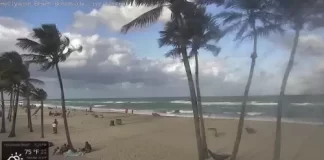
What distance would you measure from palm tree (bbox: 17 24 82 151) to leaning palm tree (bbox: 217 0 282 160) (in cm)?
167

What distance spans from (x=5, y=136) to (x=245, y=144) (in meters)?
2.80

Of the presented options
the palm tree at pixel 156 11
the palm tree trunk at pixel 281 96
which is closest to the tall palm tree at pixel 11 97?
the palm tree at pixel 156 11

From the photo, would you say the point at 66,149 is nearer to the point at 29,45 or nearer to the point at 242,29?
the point at 29,45

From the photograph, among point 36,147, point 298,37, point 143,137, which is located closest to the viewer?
point 298,37

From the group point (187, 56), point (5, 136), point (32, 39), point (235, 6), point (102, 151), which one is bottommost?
point (102, 151)

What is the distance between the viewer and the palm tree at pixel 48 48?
10.7ft

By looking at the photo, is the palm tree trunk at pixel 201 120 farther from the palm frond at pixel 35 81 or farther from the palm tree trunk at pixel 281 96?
the palm frond at pixel 35 81

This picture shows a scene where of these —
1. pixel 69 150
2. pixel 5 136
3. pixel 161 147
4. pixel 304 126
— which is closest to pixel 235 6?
pixel 304 126

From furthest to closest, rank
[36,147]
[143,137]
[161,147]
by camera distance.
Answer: [143,137]
[161,147]
[36,147]

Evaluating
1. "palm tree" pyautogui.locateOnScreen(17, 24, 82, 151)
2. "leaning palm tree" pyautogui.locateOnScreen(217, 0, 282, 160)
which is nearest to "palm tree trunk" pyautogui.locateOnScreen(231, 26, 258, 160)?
"leaning palm tree" pyautogui.locateOnScreen(217, 0, 282, 160)

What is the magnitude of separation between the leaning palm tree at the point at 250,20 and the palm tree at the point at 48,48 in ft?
5.48

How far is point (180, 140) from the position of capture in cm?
369

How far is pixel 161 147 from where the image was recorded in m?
3.74

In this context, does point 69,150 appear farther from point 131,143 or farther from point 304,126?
point 304,126
